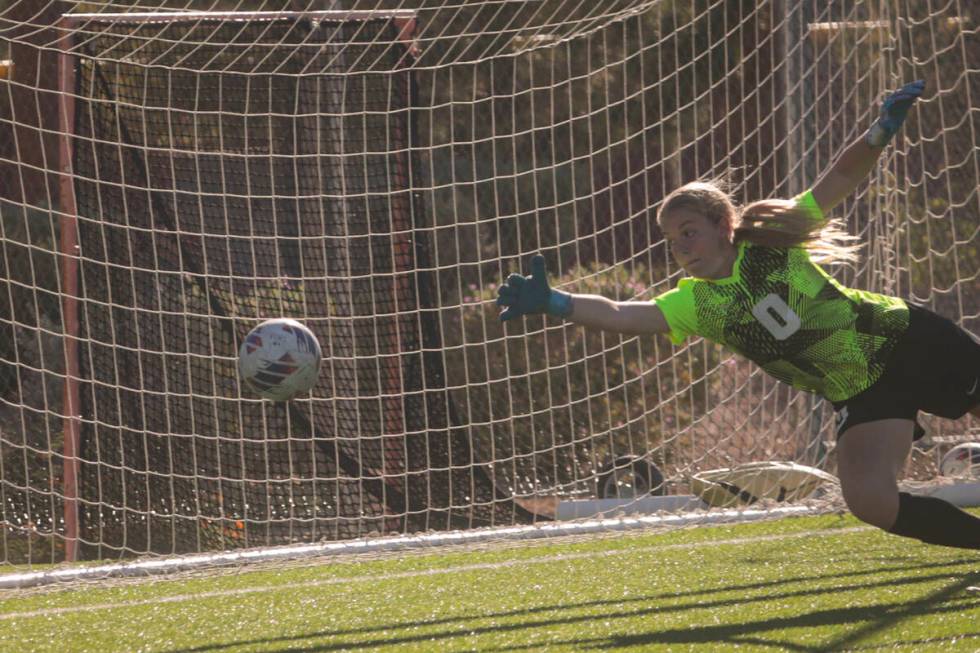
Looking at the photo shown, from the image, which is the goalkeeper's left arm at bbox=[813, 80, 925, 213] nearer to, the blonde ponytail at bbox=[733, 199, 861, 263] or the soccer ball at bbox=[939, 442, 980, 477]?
the blonde ponytail at bbox=[733, 199, 861, 263]

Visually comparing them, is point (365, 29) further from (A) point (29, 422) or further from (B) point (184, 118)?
(A) point (29, 422)

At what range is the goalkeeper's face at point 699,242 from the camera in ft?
12.3

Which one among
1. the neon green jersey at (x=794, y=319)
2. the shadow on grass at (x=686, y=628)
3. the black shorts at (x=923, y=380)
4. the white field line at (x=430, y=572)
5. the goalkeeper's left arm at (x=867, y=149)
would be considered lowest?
the white field line at (x=430, y=572)

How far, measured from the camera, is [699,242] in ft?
12.3

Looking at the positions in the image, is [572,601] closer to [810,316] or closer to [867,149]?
[810,316]

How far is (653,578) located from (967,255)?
2886 mm

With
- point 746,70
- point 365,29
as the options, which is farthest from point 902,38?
point 365,29

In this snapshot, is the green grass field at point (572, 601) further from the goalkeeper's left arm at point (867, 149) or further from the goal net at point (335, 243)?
the goalkeeper's left arm at point (867, 149)

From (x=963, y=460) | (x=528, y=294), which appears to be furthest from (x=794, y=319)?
(x=963, y=460)

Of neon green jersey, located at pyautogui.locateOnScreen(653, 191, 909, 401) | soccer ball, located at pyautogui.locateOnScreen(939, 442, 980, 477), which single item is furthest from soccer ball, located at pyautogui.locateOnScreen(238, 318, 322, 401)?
soccer ball, located at pyautogui.locateOnScreen(939, 442, 980, 477)

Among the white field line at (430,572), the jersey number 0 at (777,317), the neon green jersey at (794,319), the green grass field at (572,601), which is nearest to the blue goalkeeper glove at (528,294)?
the neon green jersey at (794,319)

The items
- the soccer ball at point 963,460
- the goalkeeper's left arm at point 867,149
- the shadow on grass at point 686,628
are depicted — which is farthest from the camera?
the soccer ball at point 963,460

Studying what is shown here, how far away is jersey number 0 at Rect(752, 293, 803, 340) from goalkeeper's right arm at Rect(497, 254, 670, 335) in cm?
26

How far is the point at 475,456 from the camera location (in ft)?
23.7
